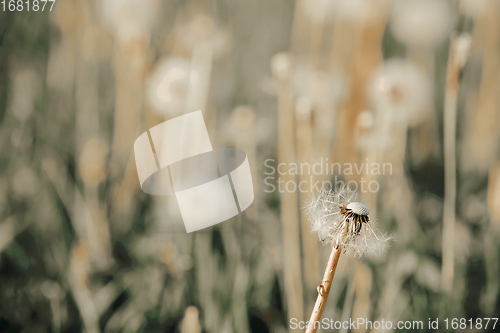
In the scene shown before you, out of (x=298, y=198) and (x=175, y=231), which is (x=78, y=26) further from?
(x=298, y=198)

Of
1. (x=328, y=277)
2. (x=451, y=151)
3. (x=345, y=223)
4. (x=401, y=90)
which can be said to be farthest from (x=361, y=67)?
(x=328, y=277)

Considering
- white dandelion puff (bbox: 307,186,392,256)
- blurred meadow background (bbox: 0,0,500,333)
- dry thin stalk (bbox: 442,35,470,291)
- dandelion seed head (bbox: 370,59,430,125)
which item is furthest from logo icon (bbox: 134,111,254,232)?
dry thin stalk (bbox: 442,35,470,291)

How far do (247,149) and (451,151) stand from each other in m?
0.52

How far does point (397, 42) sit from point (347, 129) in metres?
0.25

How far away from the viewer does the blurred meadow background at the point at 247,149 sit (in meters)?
1.28

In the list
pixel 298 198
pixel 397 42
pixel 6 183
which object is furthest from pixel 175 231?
pixel 397 42

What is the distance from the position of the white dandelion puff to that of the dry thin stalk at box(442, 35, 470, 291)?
162 millimetres

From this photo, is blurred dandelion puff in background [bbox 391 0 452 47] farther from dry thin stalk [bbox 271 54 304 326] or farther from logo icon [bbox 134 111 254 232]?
logo icon [bbox 134 111 254 232]

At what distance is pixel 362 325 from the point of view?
4.37ft

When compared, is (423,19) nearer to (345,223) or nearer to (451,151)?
(451,151)

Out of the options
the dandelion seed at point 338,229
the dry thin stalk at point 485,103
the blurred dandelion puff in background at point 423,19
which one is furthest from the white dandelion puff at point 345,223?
the blurred dandelion puff in background at point 423,19

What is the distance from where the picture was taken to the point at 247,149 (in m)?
1.31

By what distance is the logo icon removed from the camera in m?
1.31

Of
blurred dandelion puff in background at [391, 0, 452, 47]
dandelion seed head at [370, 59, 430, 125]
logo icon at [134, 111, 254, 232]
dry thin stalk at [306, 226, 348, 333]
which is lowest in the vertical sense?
dry thin stalk at [306, 226, 348, 333]
